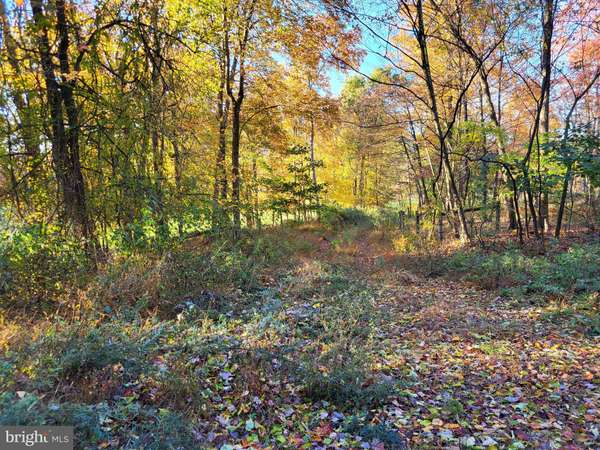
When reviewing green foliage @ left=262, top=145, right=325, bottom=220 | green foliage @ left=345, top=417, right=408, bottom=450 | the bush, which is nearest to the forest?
green foliage @ left=345, top=417, right=408, bottom=450

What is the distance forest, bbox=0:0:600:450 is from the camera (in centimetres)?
233

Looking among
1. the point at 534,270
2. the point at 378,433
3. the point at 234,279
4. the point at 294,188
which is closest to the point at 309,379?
the point at 378,433

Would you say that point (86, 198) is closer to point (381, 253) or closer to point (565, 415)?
point (565, 415)

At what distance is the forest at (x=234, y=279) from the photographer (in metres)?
2.33

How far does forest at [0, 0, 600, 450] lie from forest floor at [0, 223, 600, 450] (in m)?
0.02

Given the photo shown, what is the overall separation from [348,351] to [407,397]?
0.70 meters

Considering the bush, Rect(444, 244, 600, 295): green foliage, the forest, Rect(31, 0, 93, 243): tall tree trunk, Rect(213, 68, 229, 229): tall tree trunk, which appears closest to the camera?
the forest

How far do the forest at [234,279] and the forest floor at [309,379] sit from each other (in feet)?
0.06

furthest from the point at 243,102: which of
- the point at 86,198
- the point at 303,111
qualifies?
the point at 86,198

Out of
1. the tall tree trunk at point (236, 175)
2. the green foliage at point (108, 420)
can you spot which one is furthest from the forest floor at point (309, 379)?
the tall tree trunk at point (236, 175)

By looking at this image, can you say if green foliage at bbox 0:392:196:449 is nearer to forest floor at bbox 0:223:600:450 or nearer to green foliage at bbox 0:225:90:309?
forest floor at bbox 0:223:600:450

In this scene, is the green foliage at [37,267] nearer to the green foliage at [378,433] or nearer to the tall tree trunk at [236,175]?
the tall tree trunk at [236,175]

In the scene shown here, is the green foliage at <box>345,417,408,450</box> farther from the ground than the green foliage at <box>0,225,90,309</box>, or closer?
closer

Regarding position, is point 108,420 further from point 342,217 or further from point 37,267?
point 342,217
